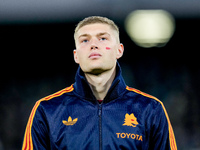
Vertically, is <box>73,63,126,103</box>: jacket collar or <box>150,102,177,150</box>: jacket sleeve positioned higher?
<box>73,63,126,103</box>: jacket collar

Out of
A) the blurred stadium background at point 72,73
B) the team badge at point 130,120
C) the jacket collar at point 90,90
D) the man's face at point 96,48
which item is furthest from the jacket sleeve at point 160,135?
the blurred stadium background at point 72,73

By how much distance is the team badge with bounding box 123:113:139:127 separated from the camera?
1.97 meters

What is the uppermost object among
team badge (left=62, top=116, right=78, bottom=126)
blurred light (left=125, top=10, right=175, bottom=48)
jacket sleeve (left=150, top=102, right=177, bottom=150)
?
blurred light (left=125, top=10, right=175, bottom=48)

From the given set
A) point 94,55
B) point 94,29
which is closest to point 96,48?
point 94,55

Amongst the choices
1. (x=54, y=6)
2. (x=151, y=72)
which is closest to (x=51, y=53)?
(x=54, y=6)

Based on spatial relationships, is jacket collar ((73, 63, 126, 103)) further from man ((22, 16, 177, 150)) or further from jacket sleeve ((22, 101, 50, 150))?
jacket sleeve ((22, 101, 50, 150))

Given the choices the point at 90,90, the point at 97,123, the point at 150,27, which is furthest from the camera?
the point at 150,27

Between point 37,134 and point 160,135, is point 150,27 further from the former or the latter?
point 37,134

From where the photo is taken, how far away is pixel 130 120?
1.98 meters

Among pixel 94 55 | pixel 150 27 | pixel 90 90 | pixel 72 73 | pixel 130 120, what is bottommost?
pixel 130 120

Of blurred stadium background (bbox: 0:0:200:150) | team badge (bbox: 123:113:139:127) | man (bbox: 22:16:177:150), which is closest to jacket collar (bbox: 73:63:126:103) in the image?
Result: man (bbox: 22:16:177:150)

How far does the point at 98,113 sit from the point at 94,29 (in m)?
0.61

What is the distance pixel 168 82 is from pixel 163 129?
4.26m

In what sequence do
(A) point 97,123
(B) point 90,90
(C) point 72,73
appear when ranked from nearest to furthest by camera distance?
(A) point 97,123 → (B) point 90,90 → (C) point 72,73
